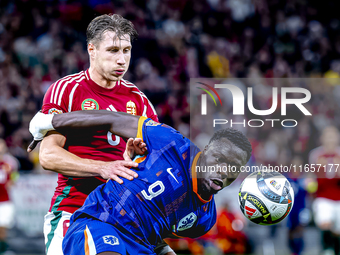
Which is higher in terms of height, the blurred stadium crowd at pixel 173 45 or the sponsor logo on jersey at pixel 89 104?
the blurred stadium crowd at pixel 173 45

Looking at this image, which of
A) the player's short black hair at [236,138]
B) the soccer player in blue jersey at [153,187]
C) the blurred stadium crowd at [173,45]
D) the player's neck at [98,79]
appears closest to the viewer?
the soccer player in blue jersey at [153,187]

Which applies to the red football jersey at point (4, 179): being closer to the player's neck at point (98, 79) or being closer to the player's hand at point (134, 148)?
the player's neck at point (98, 79)

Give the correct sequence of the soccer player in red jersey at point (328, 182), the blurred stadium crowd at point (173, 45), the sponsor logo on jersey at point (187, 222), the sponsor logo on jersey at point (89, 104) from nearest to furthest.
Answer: the sponsor logo on jersey at point (187, 222) → the sponsor logo on jersey at point (89, 104) → the soccer player in red jersey at point (328, 182) → the blurred stadium crowd at point (173, 45)

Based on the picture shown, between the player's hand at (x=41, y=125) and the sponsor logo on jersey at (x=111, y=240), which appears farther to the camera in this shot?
the player's hand at (x=41, y=125)

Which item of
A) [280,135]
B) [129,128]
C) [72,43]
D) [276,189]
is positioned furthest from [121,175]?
[72,43]

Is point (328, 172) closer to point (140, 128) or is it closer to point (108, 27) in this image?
point (108, 27)

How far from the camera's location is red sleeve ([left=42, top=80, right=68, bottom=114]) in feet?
11.8

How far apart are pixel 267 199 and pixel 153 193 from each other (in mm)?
948

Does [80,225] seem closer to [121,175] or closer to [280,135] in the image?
[121,175]

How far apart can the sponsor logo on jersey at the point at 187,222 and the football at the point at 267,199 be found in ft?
1.52

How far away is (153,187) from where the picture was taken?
3.15m

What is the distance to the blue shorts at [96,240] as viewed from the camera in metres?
2.94

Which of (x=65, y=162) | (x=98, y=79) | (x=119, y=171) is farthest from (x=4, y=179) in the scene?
(x=119, y=171)

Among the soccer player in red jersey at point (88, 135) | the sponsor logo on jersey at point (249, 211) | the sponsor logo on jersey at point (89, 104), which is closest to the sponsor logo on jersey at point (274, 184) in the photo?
the sponsor logo on jersey at point (249, 211)
